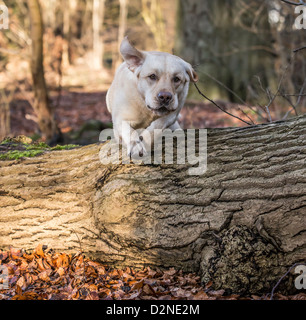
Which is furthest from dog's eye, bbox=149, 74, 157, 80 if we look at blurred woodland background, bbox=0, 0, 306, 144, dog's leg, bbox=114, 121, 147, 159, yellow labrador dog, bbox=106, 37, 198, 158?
blurred woodland background, bbox=0, 0, 306, 144

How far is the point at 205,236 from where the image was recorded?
343 cm

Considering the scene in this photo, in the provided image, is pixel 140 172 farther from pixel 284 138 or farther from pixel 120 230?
pixel 284 138

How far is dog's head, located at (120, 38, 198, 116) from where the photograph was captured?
3678 millimetres

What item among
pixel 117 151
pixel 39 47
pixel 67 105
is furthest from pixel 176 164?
pixel 67 105

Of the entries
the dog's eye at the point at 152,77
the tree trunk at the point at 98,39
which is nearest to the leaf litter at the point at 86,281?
the dog's eye at the point at 152,77

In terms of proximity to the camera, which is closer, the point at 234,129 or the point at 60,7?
the point at 234,129

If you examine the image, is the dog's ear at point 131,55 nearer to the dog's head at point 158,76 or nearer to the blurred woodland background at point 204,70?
the dog's head at point 158,76

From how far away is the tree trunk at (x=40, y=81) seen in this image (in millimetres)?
9000

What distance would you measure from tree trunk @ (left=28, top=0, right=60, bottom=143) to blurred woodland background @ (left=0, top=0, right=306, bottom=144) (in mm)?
23

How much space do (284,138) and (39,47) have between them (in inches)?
286

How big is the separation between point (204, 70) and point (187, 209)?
9.61m

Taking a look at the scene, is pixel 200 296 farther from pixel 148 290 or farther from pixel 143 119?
pixel 143 119

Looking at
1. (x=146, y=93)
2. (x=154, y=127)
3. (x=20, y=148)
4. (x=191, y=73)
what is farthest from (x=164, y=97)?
(x=20, y=148)

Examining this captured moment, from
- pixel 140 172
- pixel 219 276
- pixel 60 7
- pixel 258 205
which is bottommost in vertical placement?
pixel 219 276
